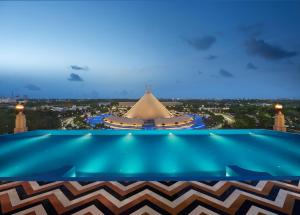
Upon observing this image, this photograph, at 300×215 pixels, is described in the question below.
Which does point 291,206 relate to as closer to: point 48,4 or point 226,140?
point 226,140

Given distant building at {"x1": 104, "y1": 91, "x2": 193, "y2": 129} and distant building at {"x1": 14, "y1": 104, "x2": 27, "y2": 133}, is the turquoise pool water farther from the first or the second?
distant building at {"x1": 104, "y1": 91, "x2": 193, "y2": 129}

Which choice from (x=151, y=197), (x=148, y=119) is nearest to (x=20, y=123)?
(x=151, y=197)

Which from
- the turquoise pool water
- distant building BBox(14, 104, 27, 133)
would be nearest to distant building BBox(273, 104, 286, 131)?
the turquoise pool water

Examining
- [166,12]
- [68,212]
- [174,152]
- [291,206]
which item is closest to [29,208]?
[68,212]

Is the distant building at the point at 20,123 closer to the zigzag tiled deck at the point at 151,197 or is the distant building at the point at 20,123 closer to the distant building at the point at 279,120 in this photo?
the zigzag tiled deck at the point at 151,197

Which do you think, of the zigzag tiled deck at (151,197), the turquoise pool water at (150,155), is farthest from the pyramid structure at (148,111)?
the zigzag tiled deck at (151,197)

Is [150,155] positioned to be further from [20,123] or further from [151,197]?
[20,123]
